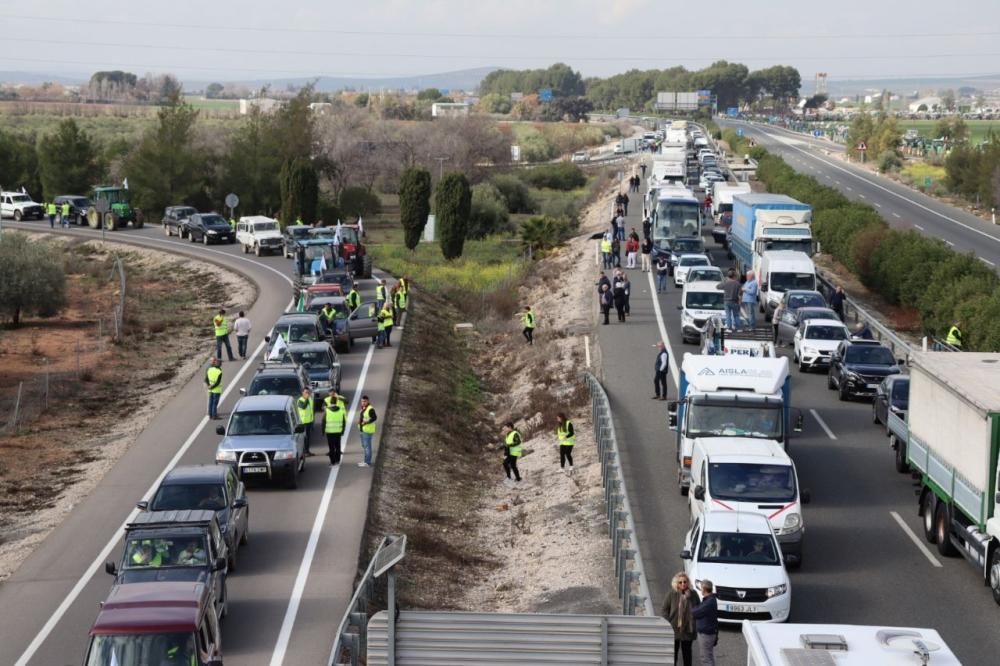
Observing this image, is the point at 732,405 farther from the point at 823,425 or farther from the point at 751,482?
the point at 823,425

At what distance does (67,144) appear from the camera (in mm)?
92688

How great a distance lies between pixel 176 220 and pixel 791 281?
39942 mm

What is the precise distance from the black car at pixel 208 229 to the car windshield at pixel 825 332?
4046 cm

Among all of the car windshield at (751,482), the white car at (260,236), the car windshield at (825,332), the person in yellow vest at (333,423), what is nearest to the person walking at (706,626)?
the car windshield at (751,482)

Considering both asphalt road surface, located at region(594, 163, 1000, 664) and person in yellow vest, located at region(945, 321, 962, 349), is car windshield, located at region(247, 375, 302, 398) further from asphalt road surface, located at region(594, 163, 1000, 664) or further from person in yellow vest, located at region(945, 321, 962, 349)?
person in yellow vest, located at region(945, 321, 962, 349)

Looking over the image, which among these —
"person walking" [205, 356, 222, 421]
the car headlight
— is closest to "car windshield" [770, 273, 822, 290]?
A: "person walking" [205, 356, 222, 421]

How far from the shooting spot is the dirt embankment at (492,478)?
900 inches

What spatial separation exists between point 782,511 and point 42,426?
68.2 feet

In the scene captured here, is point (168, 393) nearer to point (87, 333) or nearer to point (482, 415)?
point (482, 415)

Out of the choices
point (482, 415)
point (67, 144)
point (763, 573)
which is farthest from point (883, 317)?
point (67, 144)

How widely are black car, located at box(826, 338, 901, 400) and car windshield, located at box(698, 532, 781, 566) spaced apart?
14.9 meters

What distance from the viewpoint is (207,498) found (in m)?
21.6

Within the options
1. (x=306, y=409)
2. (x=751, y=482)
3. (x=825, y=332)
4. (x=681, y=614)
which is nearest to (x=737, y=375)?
(x=751, y=482)

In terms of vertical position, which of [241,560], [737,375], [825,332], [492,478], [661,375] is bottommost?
[492,478]
